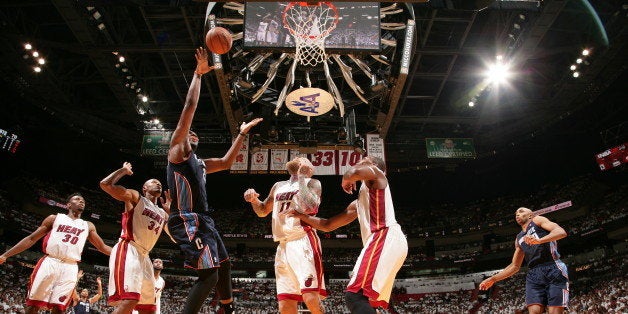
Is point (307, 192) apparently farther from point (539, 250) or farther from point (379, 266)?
point (539, 250)

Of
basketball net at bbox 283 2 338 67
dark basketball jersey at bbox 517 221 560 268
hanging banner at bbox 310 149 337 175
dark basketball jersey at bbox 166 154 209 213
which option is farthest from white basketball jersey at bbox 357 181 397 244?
hanging banner at bbox 310 149 337 175

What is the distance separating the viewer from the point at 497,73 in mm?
16328

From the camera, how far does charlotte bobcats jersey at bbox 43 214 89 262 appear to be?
5.94m

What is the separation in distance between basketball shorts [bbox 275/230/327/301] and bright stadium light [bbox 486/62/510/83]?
13455 mm

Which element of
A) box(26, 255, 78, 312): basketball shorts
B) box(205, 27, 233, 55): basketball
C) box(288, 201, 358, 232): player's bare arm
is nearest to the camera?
box(288, 201, 358, 232): player's bare arm

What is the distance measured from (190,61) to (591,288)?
66.8 feet

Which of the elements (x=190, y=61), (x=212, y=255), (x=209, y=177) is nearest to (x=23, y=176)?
(x=209, y=177)

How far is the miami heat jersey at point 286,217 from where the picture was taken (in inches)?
179

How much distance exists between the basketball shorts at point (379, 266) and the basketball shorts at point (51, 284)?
4151mm

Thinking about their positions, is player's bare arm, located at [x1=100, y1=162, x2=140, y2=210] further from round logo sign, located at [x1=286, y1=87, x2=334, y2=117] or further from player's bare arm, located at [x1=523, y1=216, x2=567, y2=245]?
round logo sign, located at [x1=286, y1=87, x2=334, y2=117]

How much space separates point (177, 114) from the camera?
62.5 ft

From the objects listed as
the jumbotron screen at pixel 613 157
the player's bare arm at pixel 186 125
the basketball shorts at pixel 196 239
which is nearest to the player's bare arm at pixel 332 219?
the basketball shorts at pixel 196 239

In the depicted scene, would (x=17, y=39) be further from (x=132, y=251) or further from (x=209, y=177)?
(x=209, y=177)

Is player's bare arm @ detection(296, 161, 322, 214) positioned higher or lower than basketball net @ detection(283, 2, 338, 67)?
lower
